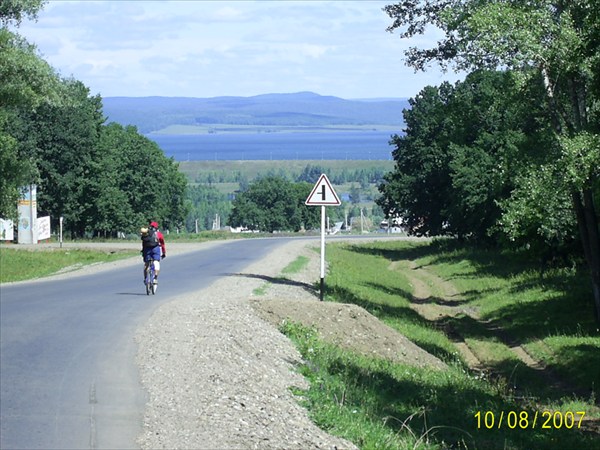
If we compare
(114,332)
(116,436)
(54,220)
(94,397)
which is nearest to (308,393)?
(94,397)

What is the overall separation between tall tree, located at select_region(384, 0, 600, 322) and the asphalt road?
30.5 feet

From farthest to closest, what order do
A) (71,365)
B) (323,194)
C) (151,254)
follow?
(151,254)
(323,194)
(71,365)

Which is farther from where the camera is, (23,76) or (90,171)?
(90,171)

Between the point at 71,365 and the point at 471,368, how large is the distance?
11106 millimetres

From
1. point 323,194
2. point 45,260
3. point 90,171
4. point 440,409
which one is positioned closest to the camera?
point 440,409

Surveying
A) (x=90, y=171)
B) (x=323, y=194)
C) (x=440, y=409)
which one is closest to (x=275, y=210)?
(x=90, y=171)

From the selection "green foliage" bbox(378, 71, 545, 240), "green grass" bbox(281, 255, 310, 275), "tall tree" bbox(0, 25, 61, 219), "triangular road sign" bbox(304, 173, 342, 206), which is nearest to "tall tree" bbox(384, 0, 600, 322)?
"green foliage" bbox(378, 71, 545, 240)

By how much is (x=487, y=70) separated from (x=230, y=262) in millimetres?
16951

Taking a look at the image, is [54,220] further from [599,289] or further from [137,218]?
[599,289]

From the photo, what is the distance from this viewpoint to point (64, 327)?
18203mm
